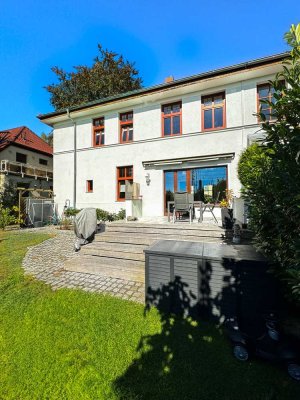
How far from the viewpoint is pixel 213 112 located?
11.7 meters

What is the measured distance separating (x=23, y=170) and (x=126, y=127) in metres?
13.2

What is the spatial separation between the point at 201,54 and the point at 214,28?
2.39 m

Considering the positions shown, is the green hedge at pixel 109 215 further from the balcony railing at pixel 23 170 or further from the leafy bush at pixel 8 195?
the balcony railing at pixel 23 170

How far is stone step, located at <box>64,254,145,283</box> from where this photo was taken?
17.2 feet

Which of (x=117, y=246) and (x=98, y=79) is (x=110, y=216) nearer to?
(x=117, y=246)

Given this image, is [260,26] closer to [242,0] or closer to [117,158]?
[242,0]

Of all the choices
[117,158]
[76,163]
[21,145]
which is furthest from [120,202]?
[21,145]

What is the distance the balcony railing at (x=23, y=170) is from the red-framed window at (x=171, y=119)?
15.3 metres

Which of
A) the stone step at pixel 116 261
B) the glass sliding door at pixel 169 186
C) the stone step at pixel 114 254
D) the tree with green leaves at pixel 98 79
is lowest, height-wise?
the stone step at pixel 116 261

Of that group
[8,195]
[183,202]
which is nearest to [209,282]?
[183,202]

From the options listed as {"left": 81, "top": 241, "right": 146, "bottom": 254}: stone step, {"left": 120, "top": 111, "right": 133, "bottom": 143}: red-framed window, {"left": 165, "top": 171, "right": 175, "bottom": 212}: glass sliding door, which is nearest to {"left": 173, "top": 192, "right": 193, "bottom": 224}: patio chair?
{"left": 81, "top": 241, "right": 146, "bottom": 254}: stone step

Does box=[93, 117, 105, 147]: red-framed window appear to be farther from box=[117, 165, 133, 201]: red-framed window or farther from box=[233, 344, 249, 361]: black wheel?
box=[233, 344, 249, 361]: black wheel

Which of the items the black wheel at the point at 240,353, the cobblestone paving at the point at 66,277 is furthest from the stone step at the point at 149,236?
the black wheel at the point at 240,353

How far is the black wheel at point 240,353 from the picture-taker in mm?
2617
